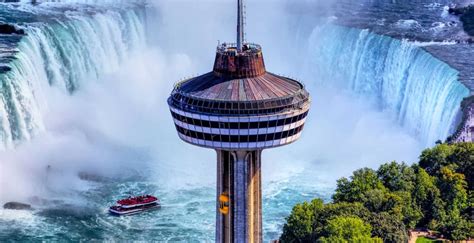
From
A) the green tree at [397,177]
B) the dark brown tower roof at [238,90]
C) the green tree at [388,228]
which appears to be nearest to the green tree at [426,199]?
the green tree at [397,177]

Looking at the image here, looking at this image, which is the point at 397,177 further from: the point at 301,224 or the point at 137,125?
the point at 137,125

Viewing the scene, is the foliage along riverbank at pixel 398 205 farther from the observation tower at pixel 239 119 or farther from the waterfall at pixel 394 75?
the waterfall at pixel 394 75

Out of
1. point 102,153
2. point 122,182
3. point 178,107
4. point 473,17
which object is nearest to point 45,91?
point 102,153

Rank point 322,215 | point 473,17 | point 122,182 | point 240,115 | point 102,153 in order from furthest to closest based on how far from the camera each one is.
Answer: point 473,17 → point 102,153 → point 122,182 → point 322,215 → point 240,115

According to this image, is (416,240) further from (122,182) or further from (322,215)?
(122,182)

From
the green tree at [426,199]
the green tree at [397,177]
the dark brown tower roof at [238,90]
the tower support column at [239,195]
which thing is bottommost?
the green tree at [426,199]
